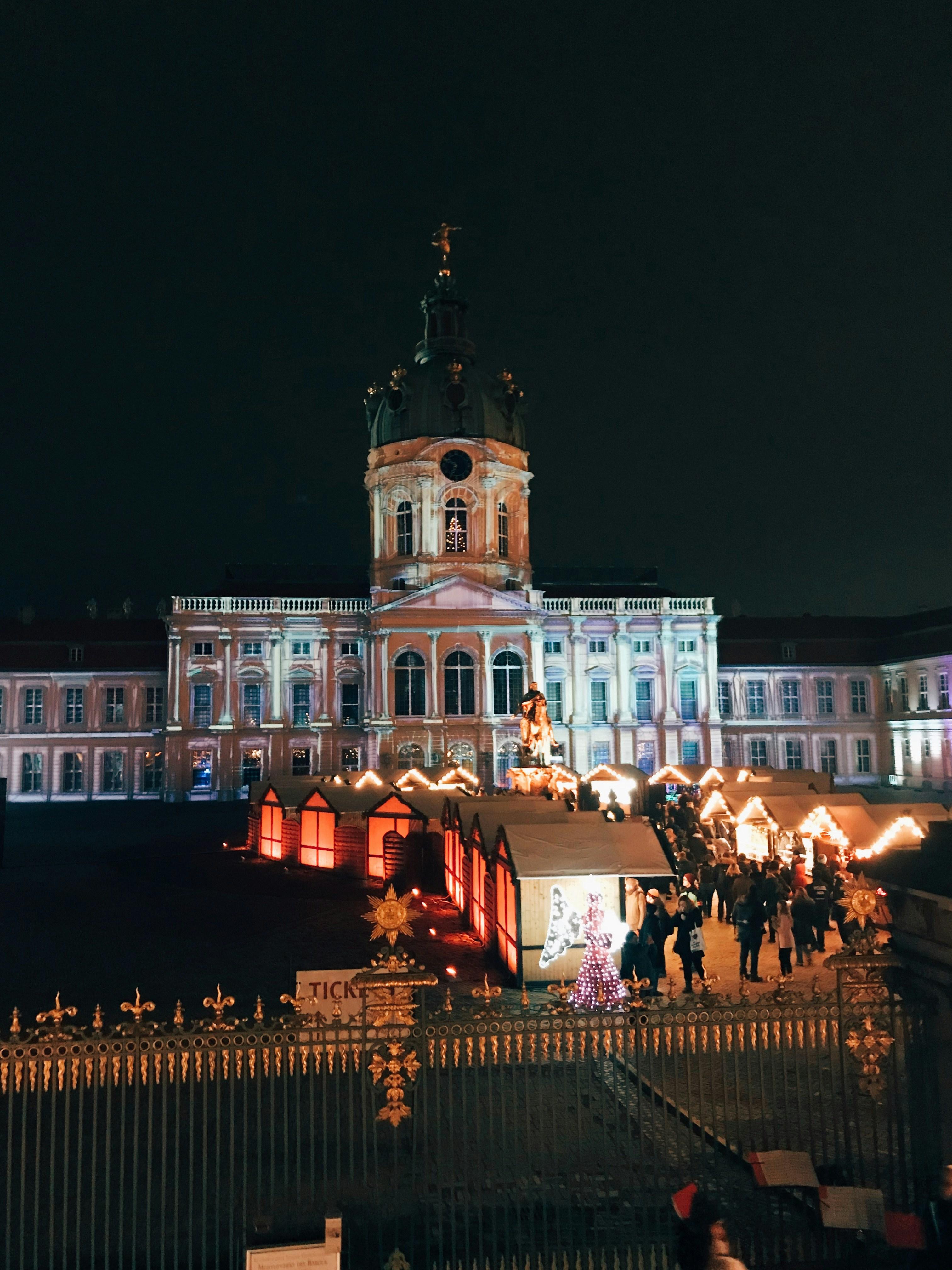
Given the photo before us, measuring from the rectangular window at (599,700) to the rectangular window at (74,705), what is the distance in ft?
98.7

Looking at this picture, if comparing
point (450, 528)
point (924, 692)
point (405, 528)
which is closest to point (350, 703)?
point (405, 528)

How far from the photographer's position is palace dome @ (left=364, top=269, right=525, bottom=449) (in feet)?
184

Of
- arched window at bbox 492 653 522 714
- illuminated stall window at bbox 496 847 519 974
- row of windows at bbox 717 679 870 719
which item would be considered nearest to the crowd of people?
illuminated stall window at bbox 496 847 519 974

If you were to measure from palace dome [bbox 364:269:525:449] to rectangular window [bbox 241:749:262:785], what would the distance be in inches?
792

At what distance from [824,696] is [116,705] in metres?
43.6

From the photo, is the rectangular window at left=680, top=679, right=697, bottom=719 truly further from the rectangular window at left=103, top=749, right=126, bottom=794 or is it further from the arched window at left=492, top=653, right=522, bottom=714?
the rectangular window at left=103, top=749, right=126, bottom=794

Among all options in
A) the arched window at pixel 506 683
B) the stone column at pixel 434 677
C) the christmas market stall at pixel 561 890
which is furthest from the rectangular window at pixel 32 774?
the christmas market stall at pixel 561 890

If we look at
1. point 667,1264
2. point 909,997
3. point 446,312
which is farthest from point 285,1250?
point 446,312

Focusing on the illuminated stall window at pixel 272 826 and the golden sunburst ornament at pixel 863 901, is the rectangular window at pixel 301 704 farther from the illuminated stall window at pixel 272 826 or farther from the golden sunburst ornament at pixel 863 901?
the golden sunburst ornament at pixel 863 901

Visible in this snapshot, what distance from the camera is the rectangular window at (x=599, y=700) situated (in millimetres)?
56000

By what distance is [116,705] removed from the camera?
55.1 metres

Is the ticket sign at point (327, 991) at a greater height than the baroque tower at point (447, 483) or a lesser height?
lesser

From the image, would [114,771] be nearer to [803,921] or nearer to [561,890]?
[561,890]

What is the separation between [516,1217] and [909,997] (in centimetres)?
357
